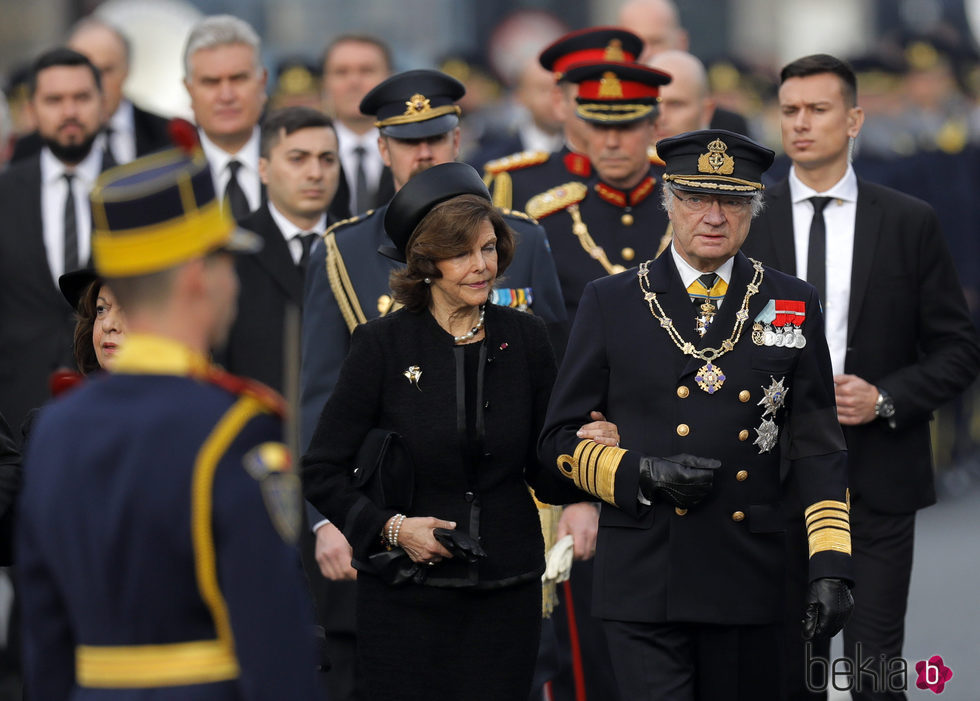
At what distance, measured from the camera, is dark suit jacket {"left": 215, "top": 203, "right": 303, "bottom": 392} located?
313 inches

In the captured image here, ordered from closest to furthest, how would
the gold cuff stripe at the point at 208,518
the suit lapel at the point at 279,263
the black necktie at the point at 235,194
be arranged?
the gold cuff stripe at the point at 208,518 → the suit lapel at the point at 279,263 → the black necktie at the point at 235,194

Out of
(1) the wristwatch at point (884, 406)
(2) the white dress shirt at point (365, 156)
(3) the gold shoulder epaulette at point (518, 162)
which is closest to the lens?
(1) the wristwatch at point (884, 406)

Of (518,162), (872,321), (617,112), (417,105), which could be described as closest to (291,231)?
(417,105)

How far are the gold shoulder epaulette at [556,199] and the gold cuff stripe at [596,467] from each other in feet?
7.95

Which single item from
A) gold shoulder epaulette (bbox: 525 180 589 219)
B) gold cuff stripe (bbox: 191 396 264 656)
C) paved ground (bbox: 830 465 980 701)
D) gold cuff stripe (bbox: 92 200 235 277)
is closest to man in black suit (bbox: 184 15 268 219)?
Answer: gold shoulder epaulette (bbox: 525 180 589 219)

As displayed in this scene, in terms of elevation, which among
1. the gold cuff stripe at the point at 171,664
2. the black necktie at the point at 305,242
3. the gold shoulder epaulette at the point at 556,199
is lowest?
the gold cuff stripe at the point at 171,664

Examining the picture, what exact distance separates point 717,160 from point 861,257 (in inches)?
58.4

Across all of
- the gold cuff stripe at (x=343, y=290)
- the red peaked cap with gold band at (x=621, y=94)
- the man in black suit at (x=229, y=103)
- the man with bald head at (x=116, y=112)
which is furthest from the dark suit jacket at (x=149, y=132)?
the gold cuff stripe at (x=343, y=290)

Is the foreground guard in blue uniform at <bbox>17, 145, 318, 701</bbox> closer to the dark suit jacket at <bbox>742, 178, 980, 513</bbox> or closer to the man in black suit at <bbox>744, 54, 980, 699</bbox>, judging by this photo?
the man in black suit at <bbox>744, 54, 980, 699</bbox>

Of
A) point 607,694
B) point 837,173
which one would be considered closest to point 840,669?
point 607,694

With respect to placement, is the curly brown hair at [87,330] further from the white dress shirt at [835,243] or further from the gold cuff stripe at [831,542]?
the white dress shirt at [835,243]

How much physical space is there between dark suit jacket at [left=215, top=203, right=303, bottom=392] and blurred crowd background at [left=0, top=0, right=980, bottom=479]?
7.74ft

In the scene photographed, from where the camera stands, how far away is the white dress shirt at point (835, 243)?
732 cm

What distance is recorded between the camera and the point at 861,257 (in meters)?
7.30
